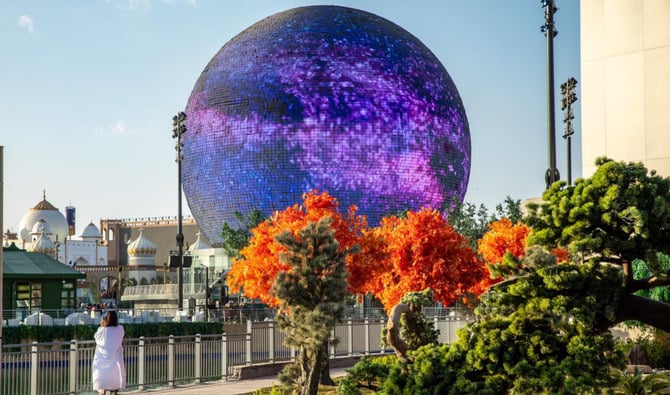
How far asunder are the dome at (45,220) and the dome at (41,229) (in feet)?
8.98

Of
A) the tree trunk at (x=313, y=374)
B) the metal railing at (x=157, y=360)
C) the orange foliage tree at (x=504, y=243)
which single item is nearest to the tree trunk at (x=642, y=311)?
the tree trunk at (x=313, y=374)

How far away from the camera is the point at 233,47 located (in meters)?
92.9

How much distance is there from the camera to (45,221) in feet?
520

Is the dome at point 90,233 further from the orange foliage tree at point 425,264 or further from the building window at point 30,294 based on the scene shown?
the orange foliage tree at point 425,264

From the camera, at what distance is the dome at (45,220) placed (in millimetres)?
160750

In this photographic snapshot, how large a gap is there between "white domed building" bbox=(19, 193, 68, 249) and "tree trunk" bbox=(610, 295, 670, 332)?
151593 mm

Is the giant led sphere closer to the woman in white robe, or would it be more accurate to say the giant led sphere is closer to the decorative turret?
the decorative turret

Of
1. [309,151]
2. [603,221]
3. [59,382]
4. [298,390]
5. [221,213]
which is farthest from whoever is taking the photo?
[221,213]

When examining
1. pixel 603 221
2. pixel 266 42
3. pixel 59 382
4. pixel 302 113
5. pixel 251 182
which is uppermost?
pixel 266 42

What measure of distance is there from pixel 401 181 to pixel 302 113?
10.0 meters

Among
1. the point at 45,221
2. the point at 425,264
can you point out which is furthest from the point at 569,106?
the point at 45,221

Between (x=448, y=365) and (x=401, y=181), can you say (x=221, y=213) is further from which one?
(x=448, y=365)

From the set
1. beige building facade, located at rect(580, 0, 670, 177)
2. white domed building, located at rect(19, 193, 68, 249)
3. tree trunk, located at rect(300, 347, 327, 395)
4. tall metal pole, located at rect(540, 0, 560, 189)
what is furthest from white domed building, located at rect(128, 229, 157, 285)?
tree trunk, located at rect(300, 347, 327, 395)

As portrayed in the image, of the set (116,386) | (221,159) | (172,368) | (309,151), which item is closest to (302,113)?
(309,151)
